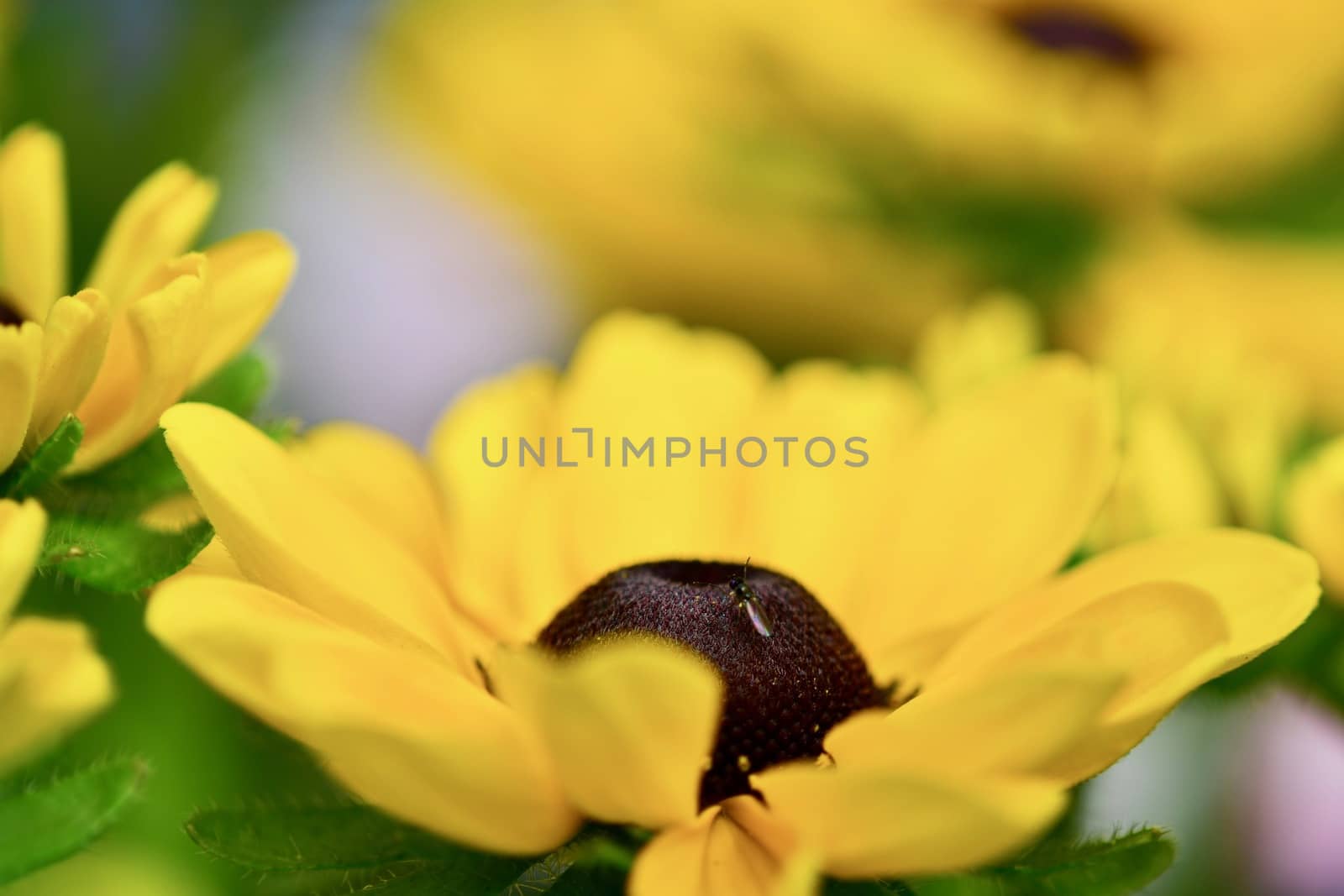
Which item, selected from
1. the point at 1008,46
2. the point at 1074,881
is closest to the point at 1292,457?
the point at 1074,881

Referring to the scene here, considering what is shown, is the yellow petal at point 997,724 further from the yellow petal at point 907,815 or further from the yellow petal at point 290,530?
the yellow petal at point 290,530

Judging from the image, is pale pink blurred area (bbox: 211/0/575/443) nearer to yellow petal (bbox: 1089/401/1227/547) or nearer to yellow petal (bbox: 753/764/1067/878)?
yellow petal (bbox: 1089/401/1227/547)

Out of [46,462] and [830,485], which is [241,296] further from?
[830,485]

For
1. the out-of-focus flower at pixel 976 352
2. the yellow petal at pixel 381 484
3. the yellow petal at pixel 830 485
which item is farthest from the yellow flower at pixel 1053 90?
the yellow petal at pixel 381 484

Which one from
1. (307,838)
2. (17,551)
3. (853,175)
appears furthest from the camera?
(853,175)

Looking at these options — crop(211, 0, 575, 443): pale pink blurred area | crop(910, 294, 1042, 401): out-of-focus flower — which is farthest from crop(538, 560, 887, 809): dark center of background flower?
crop(211, 0, 575, 443): pale pink blurred area

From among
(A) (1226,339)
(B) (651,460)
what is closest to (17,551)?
(B) (651,460)

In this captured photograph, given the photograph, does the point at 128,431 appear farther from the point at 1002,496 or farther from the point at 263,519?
the point at 1002,496
